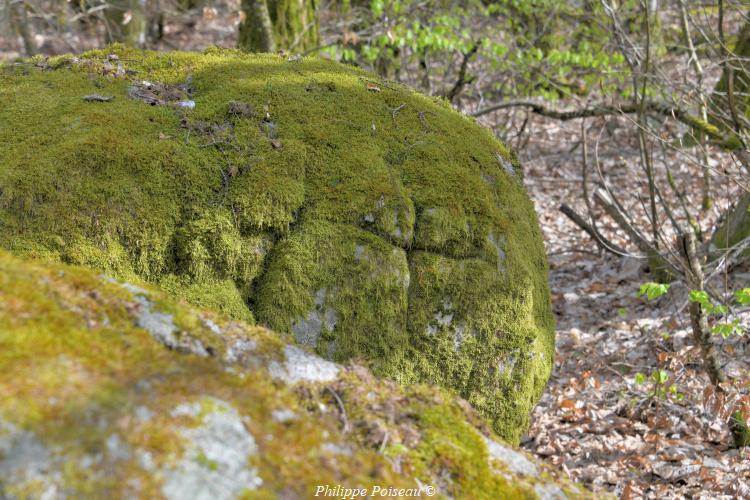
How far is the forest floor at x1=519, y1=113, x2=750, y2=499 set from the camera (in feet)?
13.7

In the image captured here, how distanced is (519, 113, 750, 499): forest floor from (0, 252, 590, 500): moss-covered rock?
2081 millimetres

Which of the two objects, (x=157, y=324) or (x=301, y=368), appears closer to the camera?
(x=157, y=324)

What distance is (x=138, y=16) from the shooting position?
33.4 ft

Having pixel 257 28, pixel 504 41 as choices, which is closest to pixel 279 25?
pixel 257 28

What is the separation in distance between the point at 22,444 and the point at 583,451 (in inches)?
165

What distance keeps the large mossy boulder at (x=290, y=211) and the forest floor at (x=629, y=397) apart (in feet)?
3.41

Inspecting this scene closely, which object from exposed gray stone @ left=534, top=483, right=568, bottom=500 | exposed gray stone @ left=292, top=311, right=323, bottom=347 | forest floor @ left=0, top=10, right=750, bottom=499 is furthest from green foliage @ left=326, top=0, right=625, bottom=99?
exposed gray stone @ left=534, top=483, right=568, bottom=500

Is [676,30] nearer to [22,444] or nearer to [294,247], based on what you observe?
[294,247]

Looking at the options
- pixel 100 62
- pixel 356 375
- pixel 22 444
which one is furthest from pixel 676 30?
pixel 22 444

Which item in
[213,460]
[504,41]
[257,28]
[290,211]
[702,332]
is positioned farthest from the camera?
[504,41]

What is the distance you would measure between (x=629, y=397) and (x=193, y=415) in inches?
177

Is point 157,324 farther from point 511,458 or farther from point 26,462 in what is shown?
point 511,458

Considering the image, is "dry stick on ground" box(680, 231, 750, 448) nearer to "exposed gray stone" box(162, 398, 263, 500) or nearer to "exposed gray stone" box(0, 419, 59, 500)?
"exposed gray stone" box(162, 398, 263, 500)

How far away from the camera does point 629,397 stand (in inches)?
198
